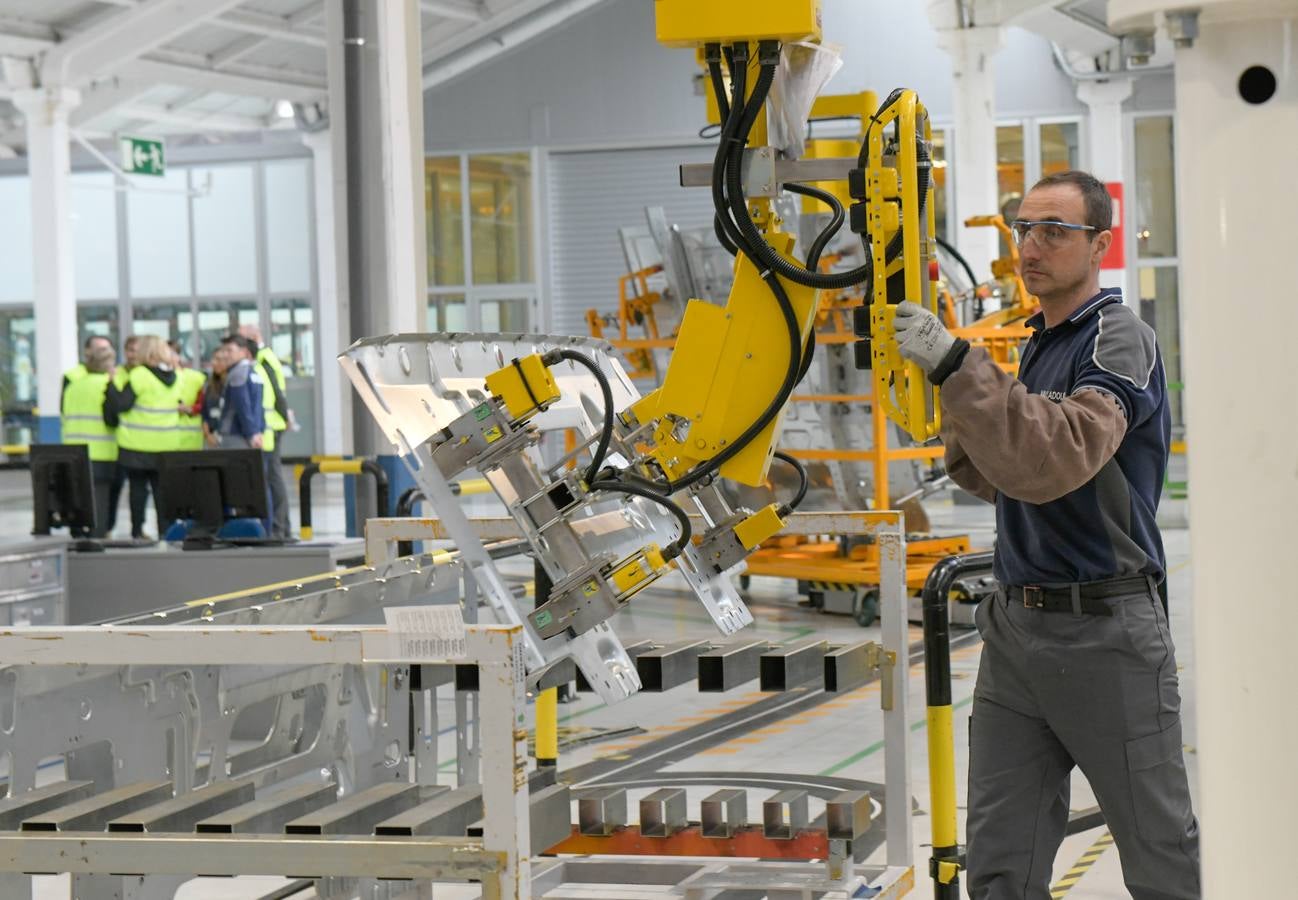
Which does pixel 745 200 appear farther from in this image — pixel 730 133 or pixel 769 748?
pixel 769 748

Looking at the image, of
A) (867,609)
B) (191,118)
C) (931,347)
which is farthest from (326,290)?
(931,347)

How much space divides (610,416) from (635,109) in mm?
18942

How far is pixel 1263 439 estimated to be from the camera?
5.16 ft

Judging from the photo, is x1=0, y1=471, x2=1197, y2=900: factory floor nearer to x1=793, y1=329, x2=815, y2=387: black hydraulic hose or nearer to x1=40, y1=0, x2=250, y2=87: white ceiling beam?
x1=793, y1=329, x2=815, y2=387: black hydraulic hose

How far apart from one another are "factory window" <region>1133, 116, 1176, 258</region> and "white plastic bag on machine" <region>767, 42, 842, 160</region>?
1824cm

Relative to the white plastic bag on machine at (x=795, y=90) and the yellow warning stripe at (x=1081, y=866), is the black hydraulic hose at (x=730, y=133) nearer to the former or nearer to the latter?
the white plastic bag on machine at (x=795, y=90)

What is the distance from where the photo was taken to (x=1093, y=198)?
3.21 meters

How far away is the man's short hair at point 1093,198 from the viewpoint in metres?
3.19

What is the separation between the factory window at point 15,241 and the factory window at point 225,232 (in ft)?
11.0

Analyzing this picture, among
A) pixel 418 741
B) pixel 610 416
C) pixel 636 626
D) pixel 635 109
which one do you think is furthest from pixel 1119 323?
pixel 635 109

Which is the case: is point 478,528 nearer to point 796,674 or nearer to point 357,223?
point 796,674

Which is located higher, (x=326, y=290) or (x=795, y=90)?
(x=326, y=290)

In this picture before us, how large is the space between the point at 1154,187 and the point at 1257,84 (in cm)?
2082

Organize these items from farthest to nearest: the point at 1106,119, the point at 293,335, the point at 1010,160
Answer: the point at 293,335
the point at 1010,160
the point at 1106,119
